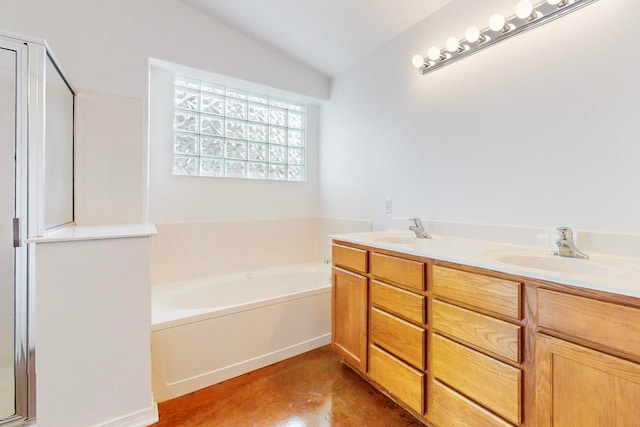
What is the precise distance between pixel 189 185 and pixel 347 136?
152 cm

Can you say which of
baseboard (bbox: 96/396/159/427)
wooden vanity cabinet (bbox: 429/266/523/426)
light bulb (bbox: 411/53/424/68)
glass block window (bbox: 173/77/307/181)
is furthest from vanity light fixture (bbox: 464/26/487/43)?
baseboard (bbox: 96/396/159/427)

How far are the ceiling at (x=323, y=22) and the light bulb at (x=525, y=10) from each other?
1.84 ft

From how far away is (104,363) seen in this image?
1398 millimetres

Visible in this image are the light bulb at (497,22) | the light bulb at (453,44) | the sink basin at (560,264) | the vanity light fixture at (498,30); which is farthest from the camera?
the light bulb at (453,44)

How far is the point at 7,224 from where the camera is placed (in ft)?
5.12

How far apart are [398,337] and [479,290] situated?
533 millimetres

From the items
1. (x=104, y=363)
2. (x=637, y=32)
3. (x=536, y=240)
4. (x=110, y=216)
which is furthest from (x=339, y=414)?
(x=637, y=32)

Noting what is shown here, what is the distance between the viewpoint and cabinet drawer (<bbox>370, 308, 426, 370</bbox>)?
139 cm

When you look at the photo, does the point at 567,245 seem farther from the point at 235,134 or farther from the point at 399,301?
the point at 235,134

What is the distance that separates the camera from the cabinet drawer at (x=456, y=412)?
1119 mm

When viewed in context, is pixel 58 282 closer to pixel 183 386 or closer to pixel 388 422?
pixel 183 386

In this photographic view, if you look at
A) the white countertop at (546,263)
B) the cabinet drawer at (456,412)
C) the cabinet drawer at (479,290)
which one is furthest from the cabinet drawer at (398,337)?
the white countertop at (546,263)

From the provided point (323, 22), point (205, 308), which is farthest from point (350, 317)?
point (323, 22)

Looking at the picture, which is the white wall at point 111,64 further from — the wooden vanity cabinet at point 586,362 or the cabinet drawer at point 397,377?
the wooden vanity cabinet at point 586,362
